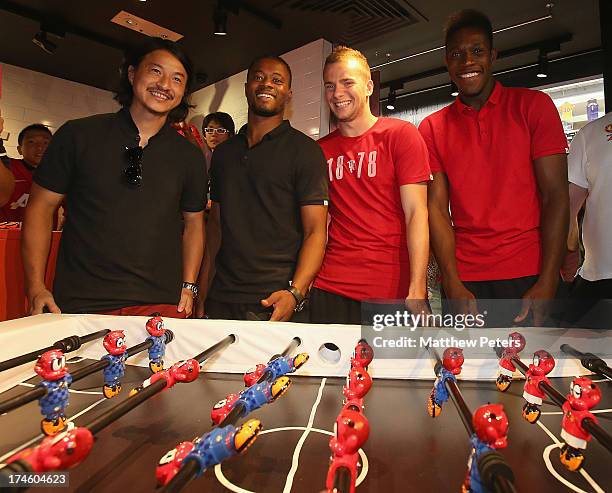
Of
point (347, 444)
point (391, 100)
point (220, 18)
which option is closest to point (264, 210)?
point (347, 444)

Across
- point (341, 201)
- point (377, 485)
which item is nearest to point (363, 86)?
point (341, 201)

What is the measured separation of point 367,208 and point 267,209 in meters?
0.37

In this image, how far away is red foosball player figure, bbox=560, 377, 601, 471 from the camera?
641 millimetres

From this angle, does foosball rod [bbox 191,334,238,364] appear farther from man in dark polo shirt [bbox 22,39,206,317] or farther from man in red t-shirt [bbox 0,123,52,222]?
man in red t-shirt [bbox 0,123,52,222]

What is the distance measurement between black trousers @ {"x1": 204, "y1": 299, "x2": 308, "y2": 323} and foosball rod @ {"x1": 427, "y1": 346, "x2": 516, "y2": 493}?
2.33 ft

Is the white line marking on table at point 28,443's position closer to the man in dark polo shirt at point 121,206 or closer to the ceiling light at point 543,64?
the man in dark polo shirt at point 121,206

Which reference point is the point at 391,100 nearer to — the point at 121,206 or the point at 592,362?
the point at 121,206

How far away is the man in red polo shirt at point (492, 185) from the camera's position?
1540 mm

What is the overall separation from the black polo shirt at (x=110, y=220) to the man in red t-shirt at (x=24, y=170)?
4.22 ft

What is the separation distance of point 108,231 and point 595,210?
1842mm

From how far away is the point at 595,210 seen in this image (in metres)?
1.79

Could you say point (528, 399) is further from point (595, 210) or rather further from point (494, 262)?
point (595, 210)

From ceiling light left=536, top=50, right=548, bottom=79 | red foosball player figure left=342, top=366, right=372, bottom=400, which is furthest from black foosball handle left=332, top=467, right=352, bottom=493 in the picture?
ceiling light left=536, top=50, right=548, bottom=79

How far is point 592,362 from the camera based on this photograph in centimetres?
100
